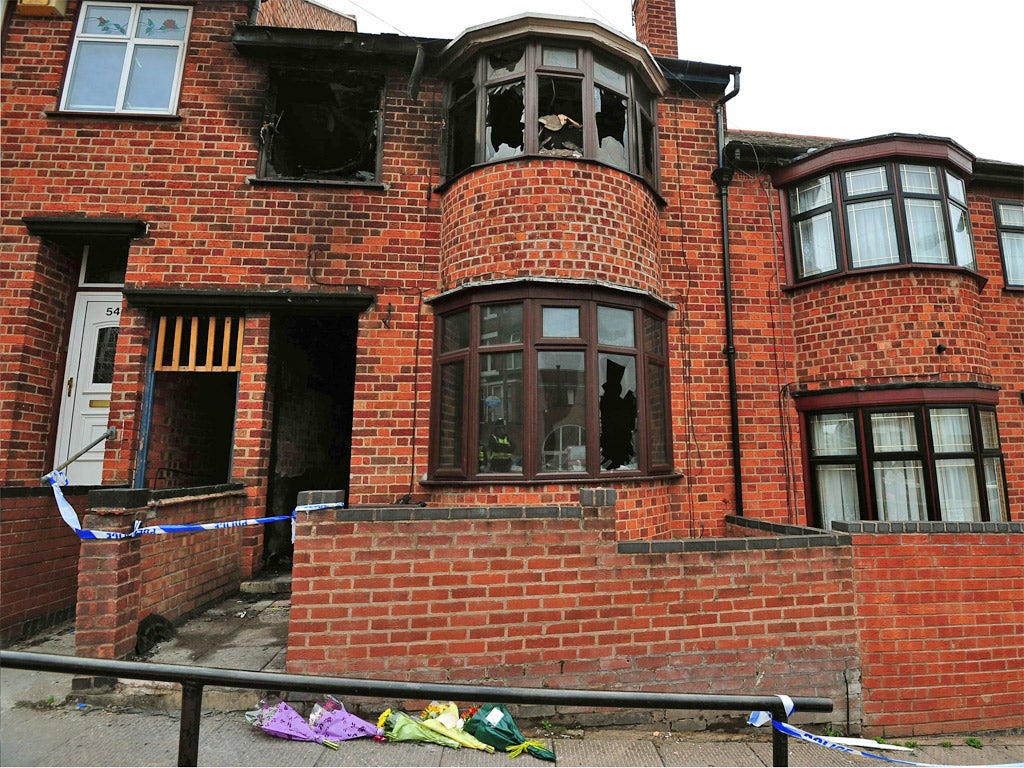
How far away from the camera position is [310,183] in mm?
6555

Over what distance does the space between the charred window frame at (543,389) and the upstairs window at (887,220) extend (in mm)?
2985

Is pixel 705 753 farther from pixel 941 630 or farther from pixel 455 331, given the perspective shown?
pixel 455 331

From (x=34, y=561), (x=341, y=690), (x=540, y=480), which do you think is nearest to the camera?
(x=341, y=690)

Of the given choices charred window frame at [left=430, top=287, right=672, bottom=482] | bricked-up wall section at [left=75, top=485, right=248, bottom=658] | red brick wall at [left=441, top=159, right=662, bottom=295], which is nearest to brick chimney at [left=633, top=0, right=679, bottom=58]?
red brick wall at [left=441, top=159, right=662, bottom=295]

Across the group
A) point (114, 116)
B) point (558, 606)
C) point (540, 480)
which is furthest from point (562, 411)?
point (114, 116)

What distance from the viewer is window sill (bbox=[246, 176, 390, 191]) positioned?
6.49m

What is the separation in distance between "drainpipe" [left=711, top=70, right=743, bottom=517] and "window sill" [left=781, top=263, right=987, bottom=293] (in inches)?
37.8

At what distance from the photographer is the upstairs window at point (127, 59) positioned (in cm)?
662

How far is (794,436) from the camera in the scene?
6.98m

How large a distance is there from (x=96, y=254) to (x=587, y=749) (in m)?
7.81

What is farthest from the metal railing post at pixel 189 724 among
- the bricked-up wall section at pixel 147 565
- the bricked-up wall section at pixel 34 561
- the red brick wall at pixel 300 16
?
the red brick wall at pixel 300 16

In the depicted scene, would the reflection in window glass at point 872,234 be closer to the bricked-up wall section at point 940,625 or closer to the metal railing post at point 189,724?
the bricked-up wall section at point 940,625

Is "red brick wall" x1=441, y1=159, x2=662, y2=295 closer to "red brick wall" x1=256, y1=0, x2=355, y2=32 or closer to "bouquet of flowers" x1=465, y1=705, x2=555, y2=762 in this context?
"red brick wall" x1=256, y1=0, x2=355, y2=32

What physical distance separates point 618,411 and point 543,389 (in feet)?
3.09
